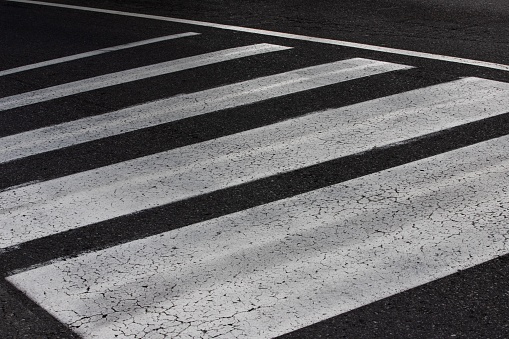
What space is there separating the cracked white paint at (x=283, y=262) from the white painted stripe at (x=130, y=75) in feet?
10.7

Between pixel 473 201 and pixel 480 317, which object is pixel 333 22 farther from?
pixel 480 317

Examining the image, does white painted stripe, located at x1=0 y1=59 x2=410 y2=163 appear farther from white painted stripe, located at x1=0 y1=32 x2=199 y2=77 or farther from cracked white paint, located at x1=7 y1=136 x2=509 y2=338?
white painted stripe, located at x1=0 y1=32 x2=199 y2=77

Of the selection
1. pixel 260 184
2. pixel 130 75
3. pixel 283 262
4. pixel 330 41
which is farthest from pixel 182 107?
pixel 283 262

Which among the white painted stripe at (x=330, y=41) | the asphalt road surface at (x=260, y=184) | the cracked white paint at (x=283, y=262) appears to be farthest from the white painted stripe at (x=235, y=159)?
the white painted stripe at (x=330, y=41)

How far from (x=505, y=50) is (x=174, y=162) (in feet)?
12.5

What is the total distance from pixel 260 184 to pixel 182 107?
185cm

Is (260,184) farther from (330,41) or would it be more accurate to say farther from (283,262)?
(330,41)

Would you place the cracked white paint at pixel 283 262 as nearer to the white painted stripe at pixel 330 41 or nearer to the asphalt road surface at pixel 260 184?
the asphalt road surface at pixel 260 184

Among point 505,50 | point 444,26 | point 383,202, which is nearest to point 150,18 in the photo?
point 444,26

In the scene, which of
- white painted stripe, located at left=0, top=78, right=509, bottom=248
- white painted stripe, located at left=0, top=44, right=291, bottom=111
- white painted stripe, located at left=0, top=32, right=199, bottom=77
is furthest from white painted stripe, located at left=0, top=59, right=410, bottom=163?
white painted stripe, located at left=0, top=32, right=199, bottom=77

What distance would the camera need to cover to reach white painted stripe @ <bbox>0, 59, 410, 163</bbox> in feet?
20.9

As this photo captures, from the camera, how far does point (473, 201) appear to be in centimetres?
489

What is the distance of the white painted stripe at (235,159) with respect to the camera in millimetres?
5062

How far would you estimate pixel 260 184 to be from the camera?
532cm
